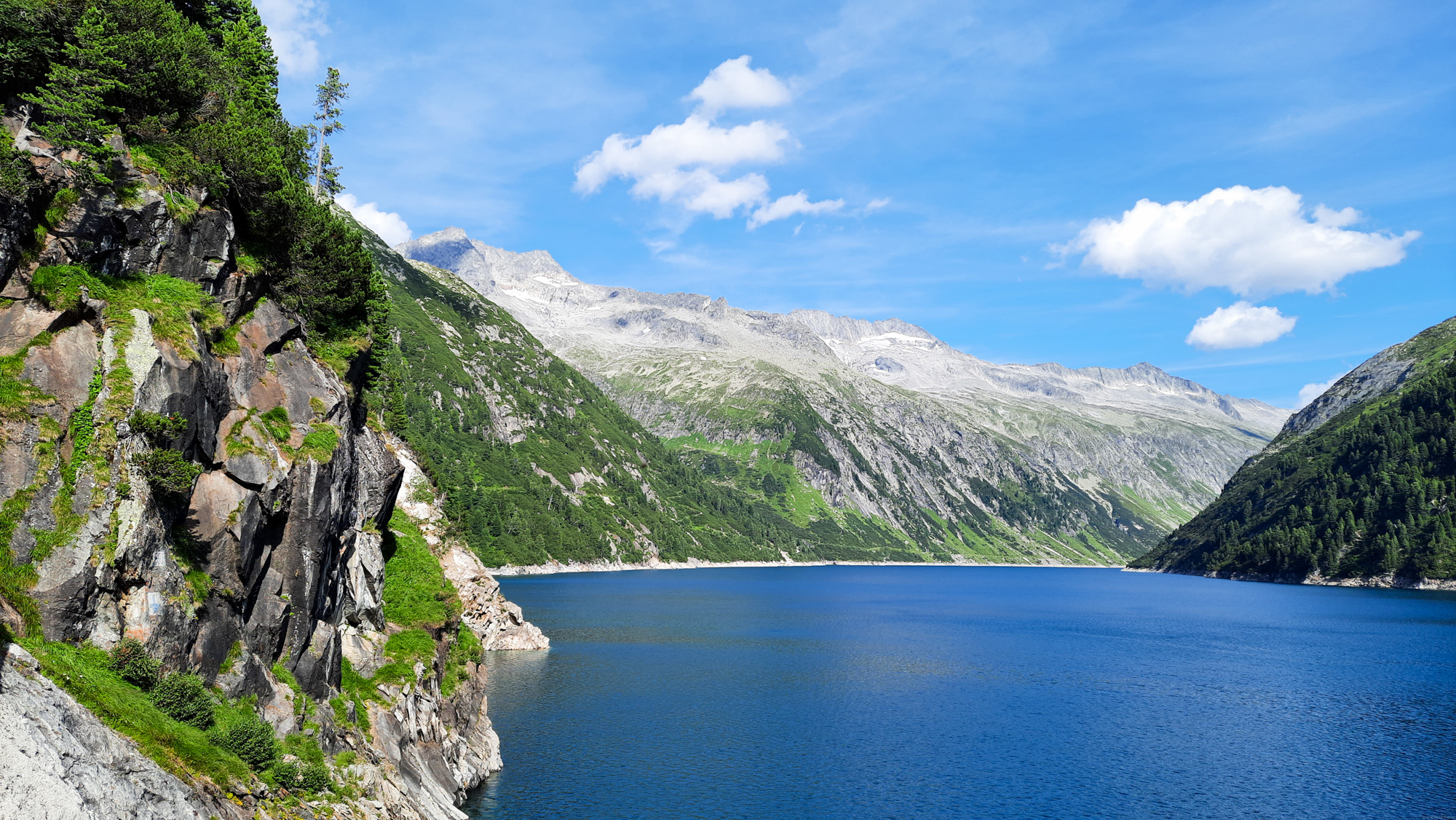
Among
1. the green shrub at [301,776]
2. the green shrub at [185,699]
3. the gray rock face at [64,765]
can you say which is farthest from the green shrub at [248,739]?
the gray rock face at [64,765]

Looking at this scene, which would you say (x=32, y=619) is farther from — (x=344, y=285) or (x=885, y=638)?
(x=885, y=638)

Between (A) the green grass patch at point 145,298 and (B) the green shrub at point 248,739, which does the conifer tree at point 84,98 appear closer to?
(A) the green grass patch at point 145,298

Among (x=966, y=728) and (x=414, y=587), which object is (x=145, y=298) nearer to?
(x=414, y=587)

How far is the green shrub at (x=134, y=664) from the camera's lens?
31.0 meters

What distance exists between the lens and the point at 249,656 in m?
38.2

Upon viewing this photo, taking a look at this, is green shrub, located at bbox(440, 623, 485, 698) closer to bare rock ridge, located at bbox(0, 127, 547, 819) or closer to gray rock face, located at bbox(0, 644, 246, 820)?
bare rock ridge, located at bbox(0, 127, 547, 819)

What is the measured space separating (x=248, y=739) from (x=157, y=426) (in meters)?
13.5

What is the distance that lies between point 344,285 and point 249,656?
28.6 metres

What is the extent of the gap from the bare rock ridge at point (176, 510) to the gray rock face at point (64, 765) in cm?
7

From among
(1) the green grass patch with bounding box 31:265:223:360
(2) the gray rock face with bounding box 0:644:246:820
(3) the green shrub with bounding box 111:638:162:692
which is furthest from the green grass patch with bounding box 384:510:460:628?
(2) the gray rock face with bounding box 0:644:246:820

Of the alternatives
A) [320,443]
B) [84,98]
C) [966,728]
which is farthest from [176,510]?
[966,728]

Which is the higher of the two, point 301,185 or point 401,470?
point 301,185

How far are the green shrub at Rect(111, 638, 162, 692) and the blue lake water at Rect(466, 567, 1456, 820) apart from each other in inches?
1300

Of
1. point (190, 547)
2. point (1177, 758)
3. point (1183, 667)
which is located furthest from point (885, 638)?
point (190, 547)
